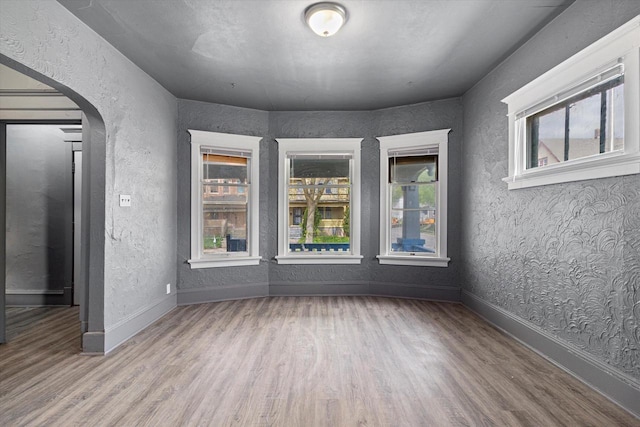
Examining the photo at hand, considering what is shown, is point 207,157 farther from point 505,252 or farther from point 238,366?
point 505,252

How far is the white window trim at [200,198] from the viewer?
4.36m

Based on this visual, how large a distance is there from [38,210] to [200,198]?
2095 millimetres

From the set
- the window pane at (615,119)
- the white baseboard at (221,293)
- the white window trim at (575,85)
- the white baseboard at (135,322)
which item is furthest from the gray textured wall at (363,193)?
the window pane at (615,119)

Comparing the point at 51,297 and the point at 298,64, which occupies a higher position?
the point at 298,64

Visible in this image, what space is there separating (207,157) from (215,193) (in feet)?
1.78

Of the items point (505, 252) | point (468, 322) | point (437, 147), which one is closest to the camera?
point (505, 252)

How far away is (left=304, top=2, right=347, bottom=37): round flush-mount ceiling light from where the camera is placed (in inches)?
92.6

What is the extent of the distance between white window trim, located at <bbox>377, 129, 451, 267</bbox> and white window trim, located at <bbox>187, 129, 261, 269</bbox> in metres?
1.93

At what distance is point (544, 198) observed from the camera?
8.93 feet

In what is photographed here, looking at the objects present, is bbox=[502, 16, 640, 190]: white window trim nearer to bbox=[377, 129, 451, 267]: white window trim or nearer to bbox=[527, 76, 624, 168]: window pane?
bbox=[527, 76, 624, 168]: window pane

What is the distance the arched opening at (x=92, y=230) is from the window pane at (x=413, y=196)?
3.70 metres

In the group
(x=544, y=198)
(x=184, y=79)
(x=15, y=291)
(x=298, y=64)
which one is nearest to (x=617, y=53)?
(x=544, y=198)

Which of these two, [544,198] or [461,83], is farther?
[461,83]

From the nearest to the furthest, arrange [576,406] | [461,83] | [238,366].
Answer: [576,406], [238,366], [461,83]
